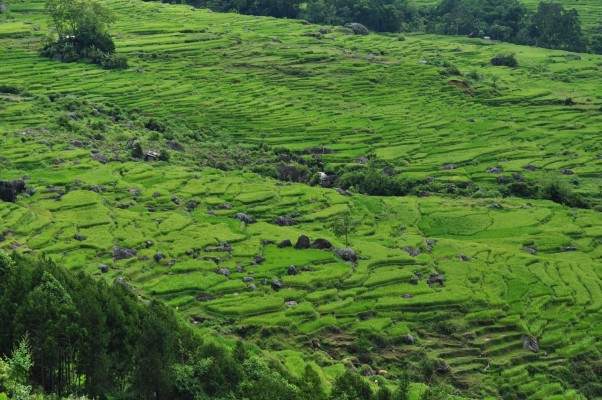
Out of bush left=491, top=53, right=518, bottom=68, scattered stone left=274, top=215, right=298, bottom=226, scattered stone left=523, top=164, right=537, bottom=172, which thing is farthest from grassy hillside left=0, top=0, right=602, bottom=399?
bush left=491, top=53, right=518, bottom=68

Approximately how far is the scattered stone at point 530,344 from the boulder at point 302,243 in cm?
2105

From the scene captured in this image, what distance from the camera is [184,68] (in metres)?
147

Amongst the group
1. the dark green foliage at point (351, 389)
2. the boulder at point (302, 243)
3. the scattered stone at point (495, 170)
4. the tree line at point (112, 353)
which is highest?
the tree line at point (112, 353)

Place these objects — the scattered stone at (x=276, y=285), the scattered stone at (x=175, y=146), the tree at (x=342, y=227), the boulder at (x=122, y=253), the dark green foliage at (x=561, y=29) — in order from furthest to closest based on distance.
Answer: the dark green foliage at (x=561, y=29) → the scattered stone at (x=175, y=146) → the tree at (x=342, y=227) → the boulder at (x=122, y=253) → the scattered stone at (x=276, y=285)

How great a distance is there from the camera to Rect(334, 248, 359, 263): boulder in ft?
238

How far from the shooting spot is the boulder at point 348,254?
7250cm

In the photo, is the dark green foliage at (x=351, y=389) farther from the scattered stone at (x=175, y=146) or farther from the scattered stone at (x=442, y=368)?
the scattered stone at (x=175, y=146)

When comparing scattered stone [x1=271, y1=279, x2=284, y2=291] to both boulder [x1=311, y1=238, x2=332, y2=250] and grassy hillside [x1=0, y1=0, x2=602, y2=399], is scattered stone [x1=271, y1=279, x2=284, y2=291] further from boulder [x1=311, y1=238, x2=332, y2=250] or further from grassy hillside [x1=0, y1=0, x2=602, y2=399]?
boulder [x1=311, y1=238, x2=332, y2=250]

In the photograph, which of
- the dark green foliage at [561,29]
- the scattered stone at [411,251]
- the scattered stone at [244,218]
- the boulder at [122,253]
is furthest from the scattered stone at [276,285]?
→ the dark green foliage at [561,29]

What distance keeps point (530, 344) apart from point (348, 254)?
17.7 m

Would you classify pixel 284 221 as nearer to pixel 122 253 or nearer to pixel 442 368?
pixel 122 253

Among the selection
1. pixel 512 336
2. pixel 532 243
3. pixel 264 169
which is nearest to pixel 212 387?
pixel 512 336

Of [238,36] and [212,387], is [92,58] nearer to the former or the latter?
[238,36]

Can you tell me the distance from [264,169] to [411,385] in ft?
178
